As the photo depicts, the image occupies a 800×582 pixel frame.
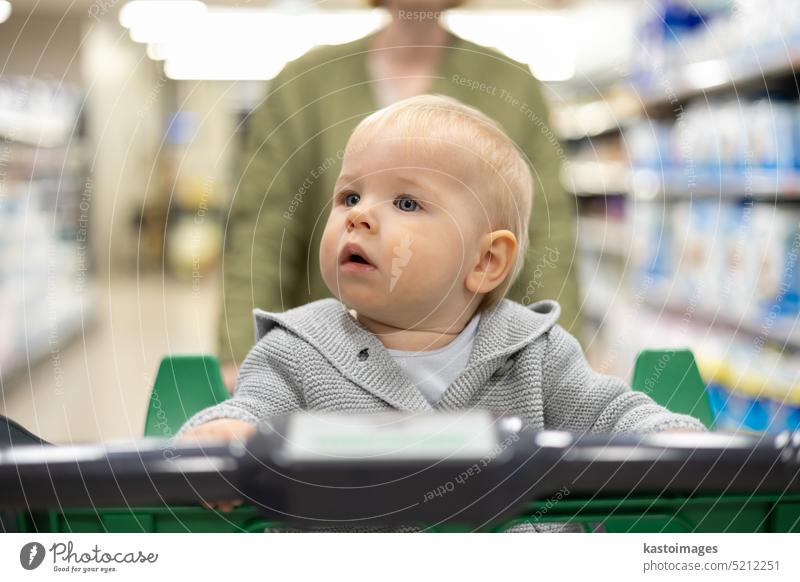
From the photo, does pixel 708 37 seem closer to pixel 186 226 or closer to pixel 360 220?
pixel 360 220

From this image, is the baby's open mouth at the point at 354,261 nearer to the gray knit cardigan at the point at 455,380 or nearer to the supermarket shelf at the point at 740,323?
the gray knit cardigan at the point at 455,380

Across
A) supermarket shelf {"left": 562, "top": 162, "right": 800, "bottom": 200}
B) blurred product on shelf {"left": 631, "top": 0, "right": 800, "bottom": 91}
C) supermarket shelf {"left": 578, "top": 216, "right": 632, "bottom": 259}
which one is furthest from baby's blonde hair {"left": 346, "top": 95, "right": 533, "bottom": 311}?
supermarket shelf {"left": 578, "top": 216, "right": 632, "bottom": 259}

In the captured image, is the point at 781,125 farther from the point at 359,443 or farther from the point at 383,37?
the point at 359,443

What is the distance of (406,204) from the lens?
2.32 feet

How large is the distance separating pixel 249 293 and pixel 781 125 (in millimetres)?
1178

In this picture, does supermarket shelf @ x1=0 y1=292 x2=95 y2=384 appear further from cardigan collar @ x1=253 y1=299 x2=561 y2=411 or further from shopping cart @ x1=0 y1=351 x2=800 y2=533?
shopping cart @ x1=0 y1=351 x2=800 y2=533

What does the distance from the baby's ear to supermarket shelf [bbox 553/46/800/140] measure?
46cm

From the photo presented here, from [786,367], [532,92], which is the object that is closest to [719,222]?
[786,367]

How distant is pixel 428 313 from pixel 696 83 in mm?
1562

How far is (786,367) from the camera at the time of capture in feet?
5.90

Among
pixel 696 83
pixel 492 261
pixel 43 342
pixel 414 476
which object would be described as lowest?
pixel 43 342

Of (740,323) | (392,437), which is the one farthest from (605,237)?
(392,437)

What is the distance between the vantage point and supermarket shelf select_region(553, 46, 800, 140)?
1.72 meters
